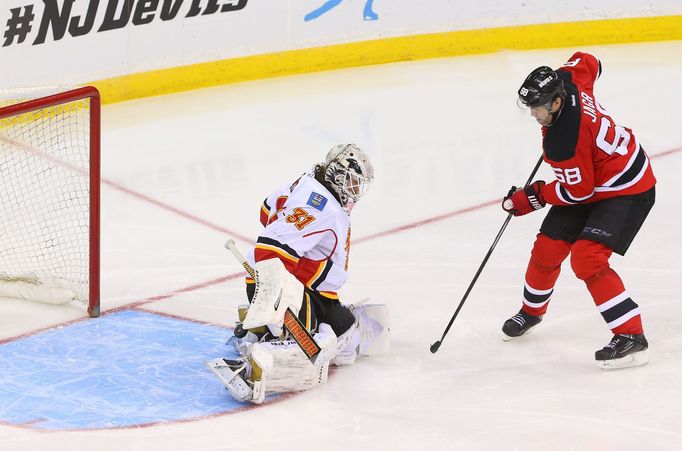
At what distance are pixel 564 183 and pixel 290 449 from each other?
1.22 metres

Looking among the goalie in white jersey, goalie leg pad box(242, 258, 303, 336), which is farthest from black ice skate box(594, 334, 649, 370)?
goalie leg pad box(242, 258, 303, 336)

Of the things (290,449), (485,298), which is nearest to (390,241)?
(485,298)

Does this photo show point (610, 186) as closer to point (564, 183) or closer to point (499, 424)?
point (564, 183)

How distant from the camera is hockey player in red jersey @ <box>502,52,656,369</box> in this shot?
3756 mm

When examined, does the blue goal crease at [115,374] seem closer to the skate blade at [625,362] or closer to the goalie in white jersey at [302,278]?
the goalie in white jersey at [302,278]

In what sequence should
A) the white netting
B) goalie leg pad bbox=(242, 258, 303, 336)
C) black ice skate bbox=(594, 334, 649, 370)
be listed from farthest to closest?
the white netting, black ice skate bbox=(594, 334, 649, 370), goalie leg pad bbox=(242, 258, 303, 336)

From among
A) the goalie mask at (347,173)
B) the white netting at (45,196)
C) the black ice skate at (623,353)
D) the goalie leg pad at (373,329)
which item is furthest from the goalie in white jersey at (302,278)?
the white netting at (45,196)

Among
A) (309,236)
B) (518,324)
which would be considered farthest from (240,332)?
(518,324)

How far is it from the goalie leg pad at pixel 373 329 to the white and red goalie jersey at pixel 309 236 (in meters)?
0.21

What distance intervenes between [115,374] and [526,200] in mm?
1441

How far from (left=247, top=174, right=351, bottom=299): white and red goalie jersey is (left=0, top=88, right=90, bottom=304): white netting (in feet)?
3.60

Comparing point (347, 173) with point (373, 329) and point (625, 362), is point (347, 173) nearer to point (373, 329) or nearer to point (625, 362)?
point (373, 329)

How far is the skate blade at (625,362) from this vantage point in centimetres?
387

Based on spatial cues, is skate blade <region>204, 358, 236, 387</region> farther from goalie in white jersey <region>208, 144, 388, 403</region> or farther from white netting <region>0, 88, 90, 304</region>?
white netting <region>0, 88, 90, 304</region>
